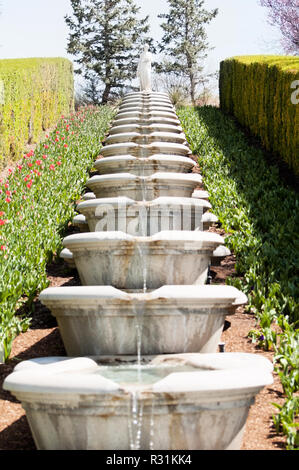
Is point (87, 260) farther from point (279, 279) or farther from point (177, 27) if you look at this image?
point (177, 27)

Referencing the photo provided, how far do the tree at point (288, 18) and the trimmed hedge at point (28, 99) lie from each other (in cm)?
1111

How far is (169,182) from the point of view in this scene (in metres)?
7.24

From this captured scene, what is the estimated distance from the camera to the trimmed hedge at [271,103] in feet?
34.6

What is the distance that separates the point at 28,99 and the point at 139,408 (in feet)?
39.3

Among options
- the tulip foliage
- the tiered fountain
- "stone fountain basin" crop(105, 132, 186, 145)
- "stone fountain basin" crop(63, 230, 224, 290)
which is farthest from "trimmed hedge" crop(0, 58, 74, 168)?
"stone fountain basin" crop(63, 230, 224, 290)

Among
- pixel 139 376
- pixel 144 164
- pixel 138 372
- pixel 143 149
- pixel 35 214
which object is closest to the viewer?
pixel 139 376

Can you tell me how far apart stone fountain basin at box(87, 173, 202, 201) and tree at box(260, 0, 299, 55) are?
70.3ft

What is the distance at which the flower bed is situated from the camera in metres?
5.62

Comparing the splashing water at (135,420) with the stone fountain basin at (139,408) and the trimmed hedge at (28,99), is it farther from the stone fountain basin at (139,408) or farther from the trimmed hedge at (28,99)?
the trimmed hedge at (28,99)

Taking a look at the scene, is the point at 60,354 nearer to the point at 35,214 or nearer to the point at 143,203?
the point at 143,203

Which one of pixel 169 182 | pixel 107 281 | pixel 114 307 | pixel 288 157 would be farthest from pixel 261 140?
pixel 114 307

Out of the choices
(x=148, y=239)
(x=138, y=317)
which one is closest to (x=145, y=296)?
(x=138, y=317)

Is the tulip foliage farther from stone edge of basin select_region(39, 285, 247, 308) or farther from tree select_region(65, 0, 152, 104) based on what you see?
tree select_region(65, 0, 152, 104)

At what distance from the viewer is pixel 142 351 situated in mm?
4383
